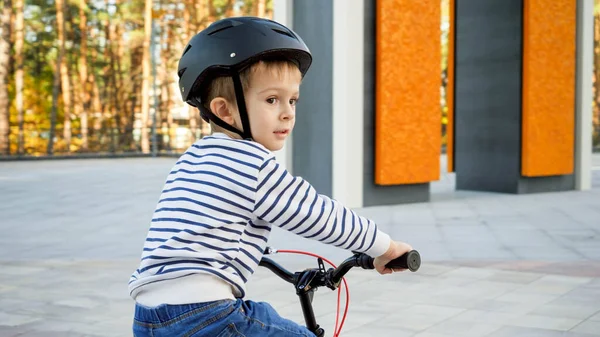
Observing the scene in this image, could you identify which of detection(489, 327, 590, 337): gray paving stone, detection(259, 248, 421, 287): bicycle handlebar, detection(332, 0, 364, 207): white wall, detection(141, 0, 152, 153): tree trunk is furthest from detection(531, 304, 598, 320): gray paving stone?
detection(141, 0, 152, 153): tree trunk

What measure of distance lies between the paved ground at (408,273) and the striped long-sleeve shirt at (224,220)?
2761mm

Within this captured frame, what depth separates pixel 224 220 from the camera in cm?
206

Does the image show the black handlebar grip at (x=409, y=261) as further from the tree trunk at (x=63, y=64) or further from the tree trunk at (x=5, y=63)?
the tree trunk at (x=63, y=64)

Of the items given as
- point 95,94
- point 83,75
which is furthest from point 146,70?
point 83,75

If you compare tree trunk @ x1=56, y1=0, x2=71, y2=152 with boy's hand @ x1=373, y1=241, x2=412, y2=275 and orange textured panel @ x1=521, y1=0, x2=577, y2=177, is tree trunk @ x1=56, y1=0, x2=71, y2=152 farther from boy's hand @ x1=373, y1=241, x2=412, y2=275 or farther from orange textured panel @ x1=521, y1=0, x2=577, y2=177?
boy's hand @ x1=373, y1=241, x2=412, y2=275

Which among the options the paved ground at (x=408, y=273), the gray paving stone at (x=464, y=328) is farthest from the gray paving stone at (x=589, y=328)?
the gray paving stone at (x=464, y=328)

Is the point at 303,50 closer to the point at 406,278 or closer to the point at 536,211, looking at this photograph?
the point at 406,278

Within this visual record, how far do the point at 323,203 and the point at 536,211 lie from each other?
369 inches

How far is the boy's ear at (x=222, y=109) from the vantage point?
7.17 ft

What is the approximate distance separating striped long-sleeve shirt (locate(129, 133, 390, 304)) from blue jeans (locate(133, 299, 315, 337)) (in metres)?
0.03

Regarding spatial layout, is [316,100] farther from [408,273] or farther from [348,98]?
[408,273]

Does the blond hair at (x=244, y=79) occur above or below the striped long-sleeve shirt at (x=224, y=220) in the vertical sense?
above

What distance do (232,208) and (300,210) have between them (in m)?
0.16

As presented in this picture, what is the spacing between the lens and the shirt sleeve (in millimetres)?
2068
